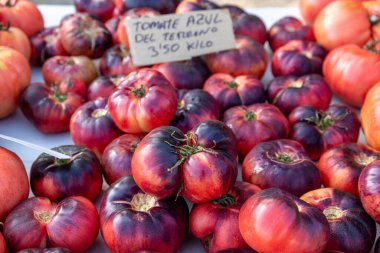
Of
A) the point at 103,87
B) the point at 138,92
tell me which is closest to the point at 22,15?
the point at 103,87

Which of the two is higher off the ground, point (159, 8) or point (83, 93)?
point (159, 8)

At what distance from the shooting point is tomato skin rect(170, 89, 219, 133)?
1.21 metres

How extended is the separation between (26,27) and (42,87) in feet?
1.38

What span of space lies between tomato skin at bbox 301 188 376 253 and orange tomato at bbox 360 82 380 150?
302 millimetres

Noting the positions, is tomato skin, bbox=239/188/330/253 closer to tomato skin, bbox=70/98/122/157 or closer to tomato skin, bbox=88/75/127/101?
tomato skin, bbox=70/98/122/157

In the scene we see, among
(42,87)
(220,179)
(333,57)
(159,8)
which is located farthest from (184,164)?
(159,8)

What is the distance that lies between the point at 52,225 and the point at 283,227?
0.46m

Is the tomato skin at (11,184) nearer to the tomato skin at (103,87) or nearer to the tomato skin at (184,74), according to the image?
the tomato skin at (103,87)

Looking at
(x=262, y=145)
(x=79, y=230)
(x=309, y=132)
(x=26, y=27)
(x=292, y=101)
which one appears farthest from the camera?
(x=26, y=27)

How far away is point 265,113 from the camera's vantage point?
131 centimetres

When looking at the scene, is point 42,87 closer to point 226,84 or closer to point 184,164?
point 226,84

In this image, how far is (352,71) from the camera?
1.50 m

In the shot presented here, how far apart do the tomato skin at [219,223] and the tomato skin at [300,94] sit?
0.50 m

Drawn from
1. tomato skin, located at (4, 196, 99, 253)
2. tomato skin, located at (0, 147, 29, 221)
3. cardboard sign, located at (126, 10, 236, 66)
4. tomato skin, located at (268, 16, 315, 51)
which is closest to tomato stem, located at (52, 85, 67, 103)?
cardboard sign, located at (126, 10, 236, 66)
